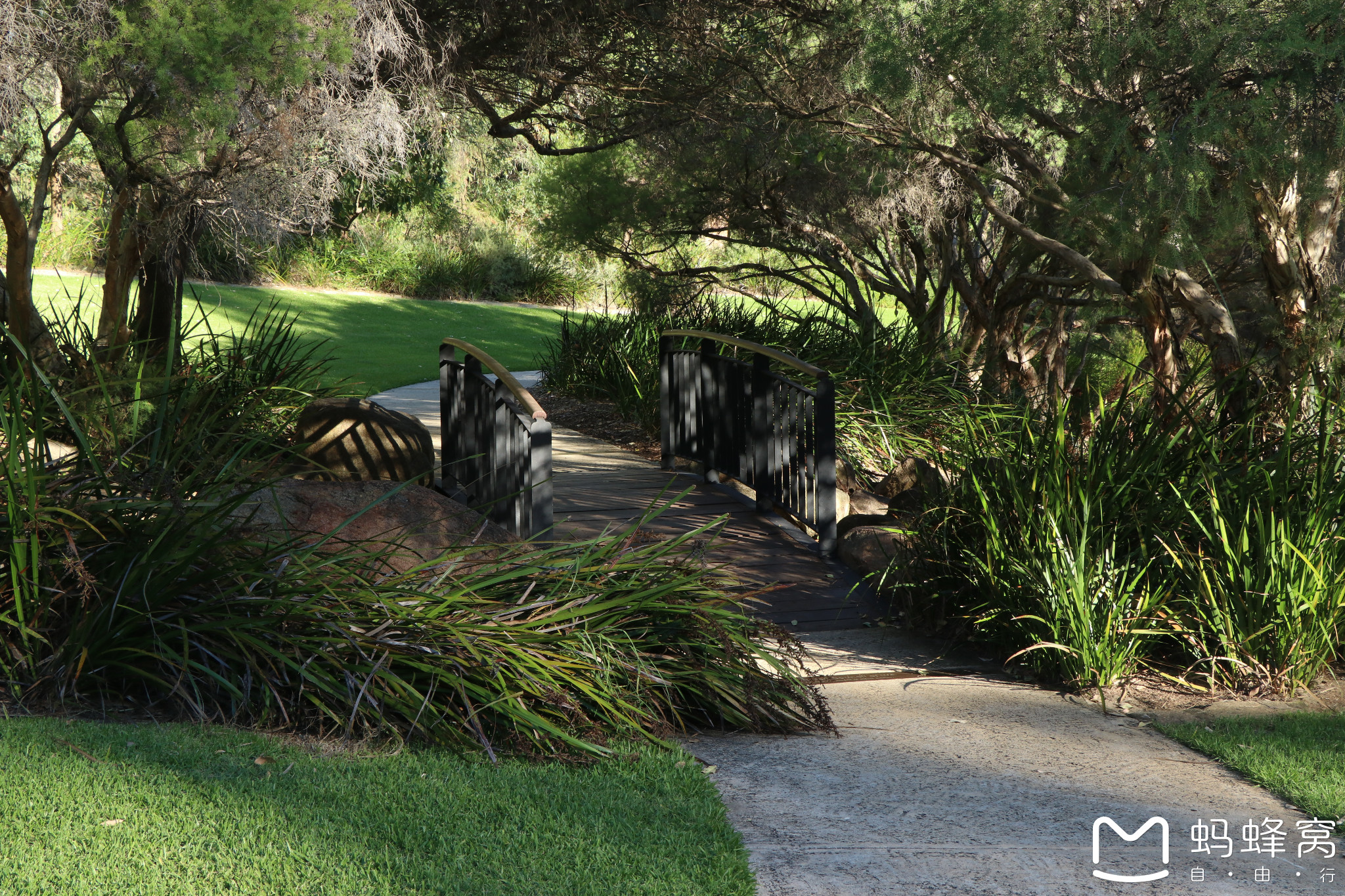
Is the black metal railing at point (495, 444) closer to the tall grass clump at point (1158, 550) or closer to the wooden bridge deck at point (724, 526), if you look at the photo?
the wooden bridge deck at point (724, 526)

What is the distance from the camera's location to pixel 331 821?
329cm

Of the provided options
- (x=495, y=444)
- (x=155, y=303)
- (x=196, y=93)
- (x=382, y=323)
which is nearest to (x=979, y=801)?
(x=495, y=444)

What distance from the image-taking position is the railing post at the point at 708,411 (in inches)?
350

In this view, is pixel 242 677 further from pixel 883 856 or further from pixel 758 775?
pixel 883 856

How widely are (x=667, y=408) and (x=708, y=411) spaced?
0.86m

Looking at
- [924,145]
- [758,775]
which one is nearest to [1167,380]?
[924,145]

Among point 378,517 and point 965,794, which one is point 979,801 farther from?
point 378,517

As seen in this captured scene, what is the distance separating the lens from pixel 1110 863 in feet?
11.0

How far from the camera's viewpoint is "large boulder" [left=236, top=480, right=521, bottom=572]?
4.95m

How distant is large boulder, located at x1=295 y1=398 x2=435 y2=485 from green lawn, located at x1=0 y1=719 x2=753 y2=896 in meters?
4.06

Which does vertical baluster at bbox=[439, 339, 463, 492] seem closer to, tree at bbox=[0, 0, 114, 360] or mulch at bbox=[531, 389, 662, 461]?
mulch at bbox=[531, 389, 662, 461]

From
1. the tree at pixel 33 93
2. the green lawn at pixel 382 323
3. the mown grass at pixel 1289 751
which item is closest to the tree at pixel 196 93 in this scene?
the tree at pixel 33 93

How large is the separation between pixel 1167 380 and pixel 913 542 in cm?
339

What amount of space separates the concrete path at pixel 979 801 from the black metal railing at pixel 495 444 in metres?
1.49
